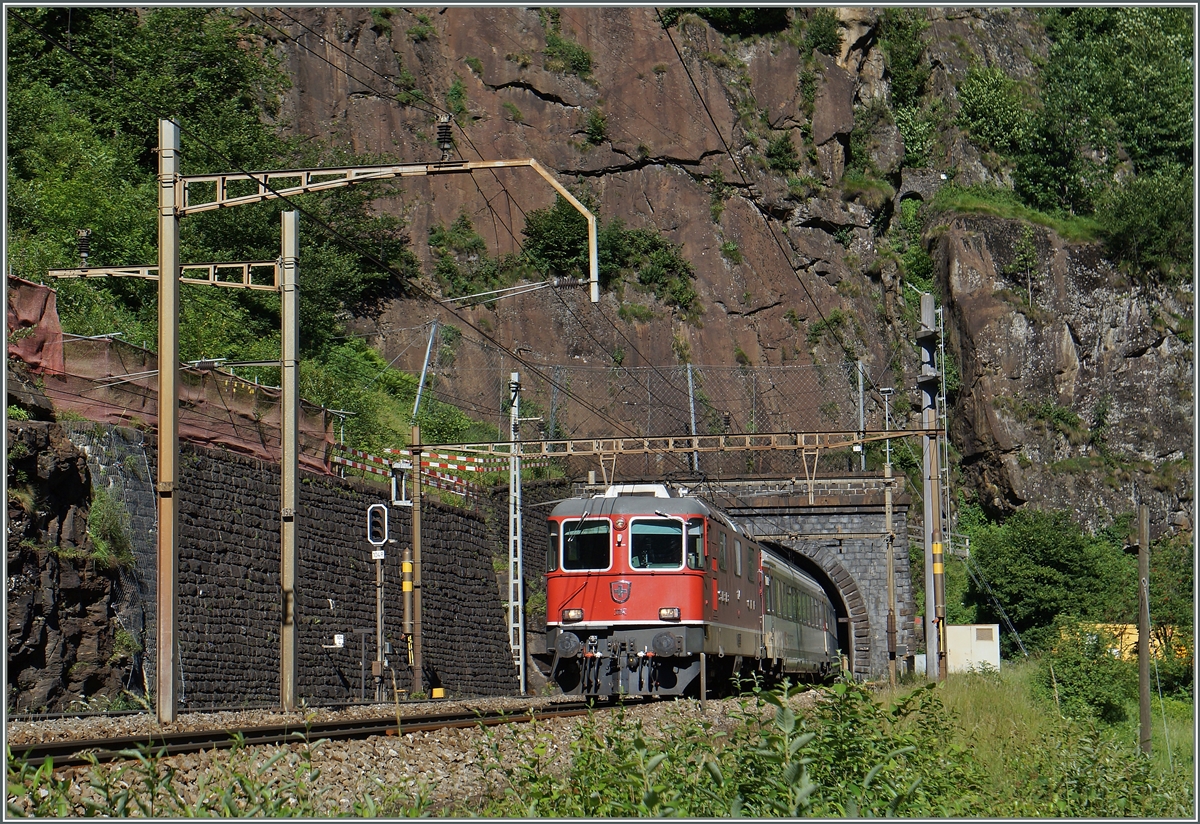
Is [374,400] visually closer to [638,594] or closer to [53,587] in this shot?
[638,594]

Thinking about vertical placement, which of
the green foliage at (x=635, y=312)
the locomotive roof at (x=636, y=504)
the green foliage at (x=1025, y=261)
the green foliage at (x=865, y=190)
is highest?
the green foliage at (x=865, y=190)

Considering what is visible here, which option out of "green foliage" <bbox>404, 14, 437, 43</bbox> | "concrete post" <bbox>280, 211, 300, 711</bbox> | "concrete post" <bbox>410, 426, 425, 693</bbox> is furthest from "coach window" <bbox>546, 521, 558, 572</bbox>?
"green foliage" <bbox>404, 14, 437, 43</bbox>

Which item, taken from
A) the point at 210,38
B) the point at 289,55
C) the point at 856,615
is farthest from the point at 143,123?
the point at 856,615

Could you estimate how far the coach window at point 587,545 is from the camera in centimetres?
2052

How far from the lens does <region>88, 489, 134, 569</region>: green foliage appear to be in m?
18.9

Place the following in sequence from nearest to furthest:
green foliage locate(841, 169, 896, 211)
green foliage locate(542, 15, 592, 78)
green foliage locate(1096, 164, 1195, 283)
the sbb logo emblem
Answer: the sbb logo emblem → green foliage locate(542, 15, 592, 78) → green foliage locate(841, 169, 896, 211) → green foliage locate(1096, 164, 1195, 283)

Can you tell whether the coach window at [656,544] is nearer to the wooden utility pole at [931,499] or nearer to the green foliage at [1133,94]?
the wooden utility pole at [931,499]

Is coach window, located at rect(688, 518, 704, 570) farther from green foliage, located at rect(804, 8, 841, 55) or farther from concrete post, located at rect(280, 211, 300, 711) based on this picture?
green foliage, located at rect(804, 8, 841, 55)

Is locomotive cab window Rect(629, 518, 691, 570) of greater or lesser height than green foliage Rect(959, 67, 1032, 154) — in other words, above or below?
below

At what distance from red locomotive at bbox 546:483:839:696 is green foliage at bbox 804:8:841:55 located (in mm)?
39003

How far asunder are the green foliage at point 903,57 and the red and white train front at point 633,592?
45.0m

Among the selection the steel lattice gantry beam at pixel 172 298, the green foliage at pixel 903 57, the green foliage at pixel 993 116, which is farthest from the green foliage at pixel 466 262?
the steel lattice gantry beam at pixel 172 298

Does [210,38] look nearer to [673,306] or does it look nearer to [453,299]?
[453,299]

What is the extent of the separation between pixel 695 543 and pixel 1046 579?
29.9m
